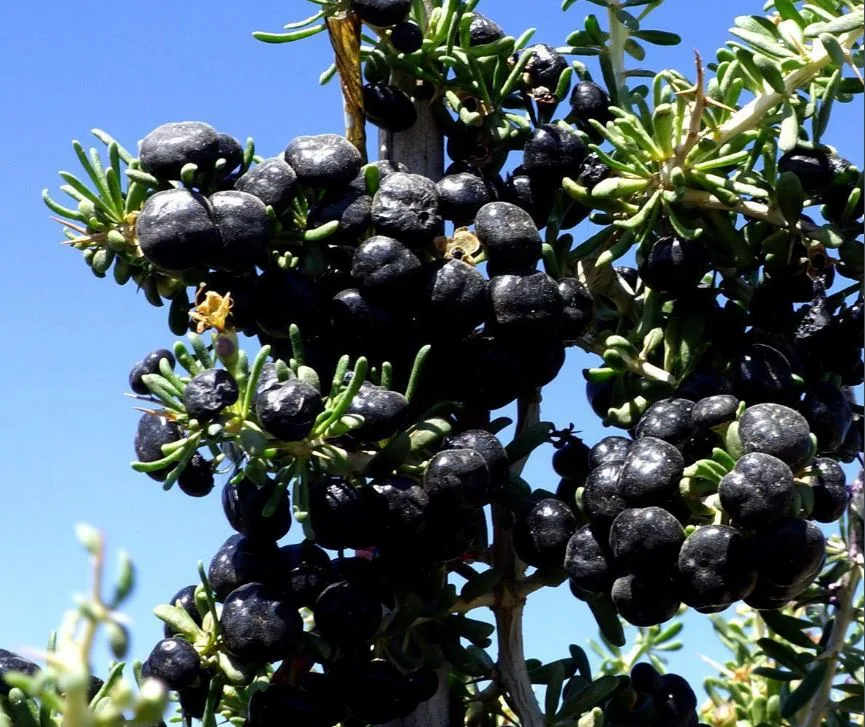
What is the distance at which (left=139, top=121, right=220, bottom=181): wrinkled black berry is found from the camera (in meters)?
2.03

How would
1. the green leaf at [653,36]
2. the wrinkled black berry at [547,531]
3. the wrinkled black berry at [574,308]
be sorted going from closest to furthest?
1. the wrinkled black berry at [547,531]
2. the wrinkled black berry at [574,308]
3. the green leaf at [653,36]

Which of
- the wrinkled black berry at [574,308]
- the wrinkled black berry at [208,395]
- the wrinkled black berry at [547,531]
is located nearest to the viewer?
the wrinkled black berry at [208,395]

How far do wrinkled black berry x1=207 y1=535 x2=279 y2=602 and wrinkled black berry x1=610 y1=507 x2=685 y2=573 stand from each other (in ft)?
1.93

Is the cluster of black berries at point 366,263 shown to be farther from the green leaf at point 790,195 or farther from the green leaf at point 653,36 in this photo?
the green leaf at point 653,36

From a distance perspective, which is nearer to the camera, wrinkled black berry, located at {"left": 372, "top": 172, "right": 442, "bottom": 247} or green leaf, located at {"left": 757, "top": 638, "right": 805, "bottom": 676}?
wrinkled black berry, located at {"left": 372, "top": 172, "right": 442, "bottom": 247}

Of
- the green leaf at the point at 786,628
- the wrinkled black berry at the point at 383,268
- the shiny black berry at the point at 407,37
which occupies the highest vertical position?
the shiny black berry at the point at 407,37

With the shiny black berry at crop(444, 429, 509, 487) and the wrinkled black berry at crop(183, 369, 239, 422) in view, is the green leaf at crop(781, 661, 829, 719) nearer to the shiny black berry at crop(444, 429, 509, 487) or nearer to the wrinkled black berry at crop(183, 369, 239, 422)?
the shiny black berry at crop(444, 429, 509, 487)

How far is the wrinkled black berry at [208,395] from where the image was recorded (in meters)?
1.76

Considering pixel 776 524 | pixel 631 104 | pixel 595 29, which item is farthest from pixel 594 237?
pixel 776 524

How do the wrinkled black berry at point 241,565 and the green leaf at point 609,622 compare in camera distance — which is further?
the green leaf at point 609,622

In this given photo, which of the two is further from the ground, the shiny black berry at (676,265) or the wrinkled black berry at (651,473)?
the shiny black berry at (676,265)

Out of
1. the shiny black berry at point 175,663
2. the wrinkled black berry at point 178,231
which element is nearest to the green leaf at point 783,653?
the shiny black berry at point 175,663

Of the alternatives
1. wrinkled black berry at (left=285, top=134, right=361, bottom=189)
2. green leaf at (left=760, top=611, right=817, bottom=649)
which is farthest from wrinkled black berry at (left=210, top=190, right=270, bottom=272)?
green leaf at (left=760, top=611, right=817, bottom=649)

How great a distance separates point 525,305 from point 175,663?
843 mm
